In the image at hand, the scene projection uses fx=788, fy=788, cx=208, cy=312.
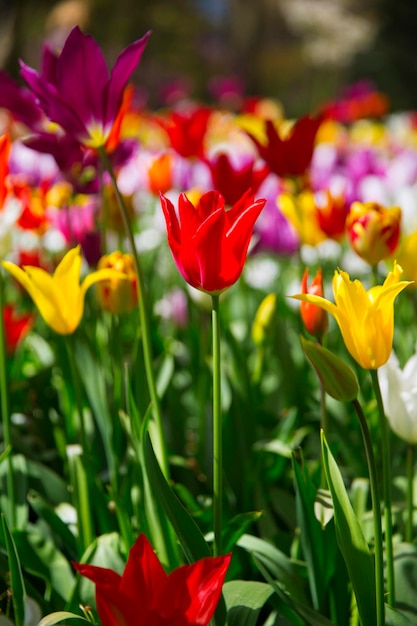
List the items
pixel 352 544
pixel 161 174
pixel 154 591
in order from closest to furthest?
pixel 154 591 < pixel 352 544 < pixel 161 174

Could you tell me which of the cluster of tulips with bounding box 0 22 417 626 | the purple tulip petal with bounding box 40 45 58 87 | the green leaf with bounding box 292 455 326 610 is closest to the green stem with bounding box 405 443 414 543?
the cluster of tulips with bounding box 0 22 417 626

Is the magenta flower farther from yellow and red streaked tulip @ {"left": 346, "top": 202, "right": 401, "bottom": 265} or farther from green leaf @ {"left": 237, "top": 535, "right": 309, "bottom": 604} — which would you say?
green leaf @ {"left": 237, "top": 535, "right": 309, "bottom": 604}

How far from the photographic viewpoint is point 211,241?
67 centimetres

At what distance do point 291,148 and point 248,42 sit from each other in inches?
362

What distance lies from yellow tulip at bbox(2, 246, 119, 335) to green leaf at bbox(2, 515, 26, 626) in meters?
0.24

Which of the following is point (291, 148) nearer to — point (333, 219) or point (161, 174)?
point (333, 219)

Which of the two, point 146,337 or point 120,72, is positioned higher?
point 120,72

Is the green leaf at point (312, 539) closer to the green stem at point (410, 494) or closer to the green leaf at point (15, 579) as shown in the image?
the green stem at point (410, 494)

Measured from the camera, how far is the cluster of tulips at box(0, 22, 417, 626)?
0.67 meters

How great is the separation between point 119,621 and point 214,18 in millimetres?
12260

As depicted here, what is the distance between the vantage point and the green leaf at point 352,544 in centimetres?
69

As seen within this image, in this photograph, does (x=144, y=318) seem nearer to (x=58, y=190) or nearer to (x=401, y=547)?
(x=401, y=547)

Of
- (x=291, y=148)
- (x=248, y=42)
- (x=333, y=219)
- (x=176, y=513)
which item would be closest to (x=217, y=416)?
(x=176, y=513)

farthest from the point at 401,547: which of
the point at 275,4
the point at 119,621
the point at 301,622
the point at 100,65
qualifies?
the point at 275,4
